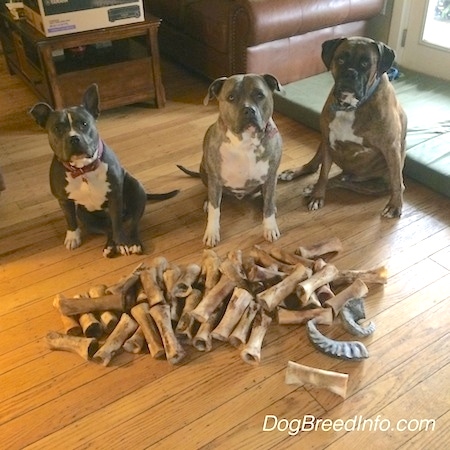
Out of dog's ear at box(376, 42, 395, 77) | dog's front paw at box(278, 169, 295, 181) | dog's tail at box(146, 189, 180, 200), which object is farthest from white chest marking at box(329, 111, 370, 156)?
dog's tail at box(146, 189, 180, 200)

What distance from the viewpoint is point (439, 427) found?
148 centimetres

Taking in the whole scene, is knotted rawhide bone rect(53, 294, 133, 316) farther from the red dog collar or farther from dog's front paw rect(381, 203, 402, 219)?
dog's front paw rect(381, 203, 402, 219)

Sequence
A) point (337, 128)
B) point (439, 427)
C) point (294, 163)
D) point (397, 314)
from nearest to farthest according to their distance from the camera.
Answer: point (439, 427) → point (397, 314) → point (337, 128) → point (294, 163)

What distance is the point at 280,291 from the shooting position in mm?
1852

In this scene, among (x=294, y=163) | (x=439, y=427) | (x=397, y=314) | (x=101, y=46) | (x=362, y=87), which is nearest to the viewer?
(x=439, y=427)

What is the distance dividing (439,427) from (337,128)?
50.6 inches

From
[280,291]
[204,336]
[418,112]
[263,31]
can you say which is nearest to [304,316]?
[280,291]

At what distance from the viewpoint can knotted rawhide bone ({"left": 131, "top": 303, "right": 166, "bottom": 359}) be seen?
1.71m

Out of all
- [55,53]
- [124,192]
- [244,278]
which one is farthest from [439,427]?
[55,53]

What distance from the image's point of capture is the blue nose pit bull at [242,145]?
190cm

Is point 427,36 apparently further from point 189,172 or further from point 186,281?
point 186,281

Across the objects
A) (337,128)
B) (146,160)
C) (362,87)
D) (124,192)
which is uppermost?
(362,87)

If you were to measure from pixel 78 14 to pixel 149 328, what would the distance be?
208cm

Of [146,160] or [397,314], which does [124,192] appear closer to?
[146,160]
